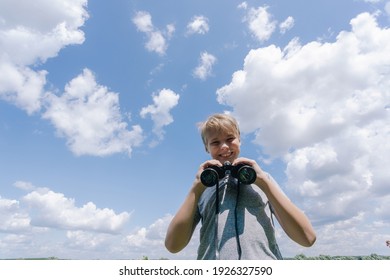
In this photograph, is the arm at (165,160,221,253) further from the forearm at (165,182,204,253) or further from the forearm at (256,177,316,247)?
the forearm at (256,177,316,247)

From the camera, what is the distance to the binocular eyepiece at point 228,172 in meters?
3.18

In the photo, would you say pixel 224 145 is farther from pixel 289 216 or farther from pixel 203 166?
pixel 289 216

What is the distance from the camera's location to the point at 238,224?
2979mm

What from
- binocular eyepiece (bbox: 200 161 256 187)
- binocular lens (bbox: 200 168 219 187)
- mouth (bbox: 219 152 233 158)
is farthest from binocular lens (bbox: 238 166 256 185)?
mouth (bbox: 219 152 233 158)

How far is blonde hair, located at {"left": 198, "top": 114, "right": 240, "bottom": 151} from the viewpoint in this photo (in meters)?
3.58

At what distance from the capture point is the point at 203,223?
10.7 ft

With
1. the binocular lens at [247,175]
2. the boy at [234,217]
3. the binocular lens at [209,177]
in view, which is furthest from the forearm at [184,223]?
the binocular lens at [247,175]

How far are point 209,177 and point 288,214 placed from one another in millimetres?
811

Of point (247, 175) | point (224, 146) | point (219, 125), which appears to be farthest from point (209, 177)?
point (219, 125)

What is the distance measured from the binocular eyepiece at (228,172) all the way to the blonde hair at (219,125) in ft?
1.39
